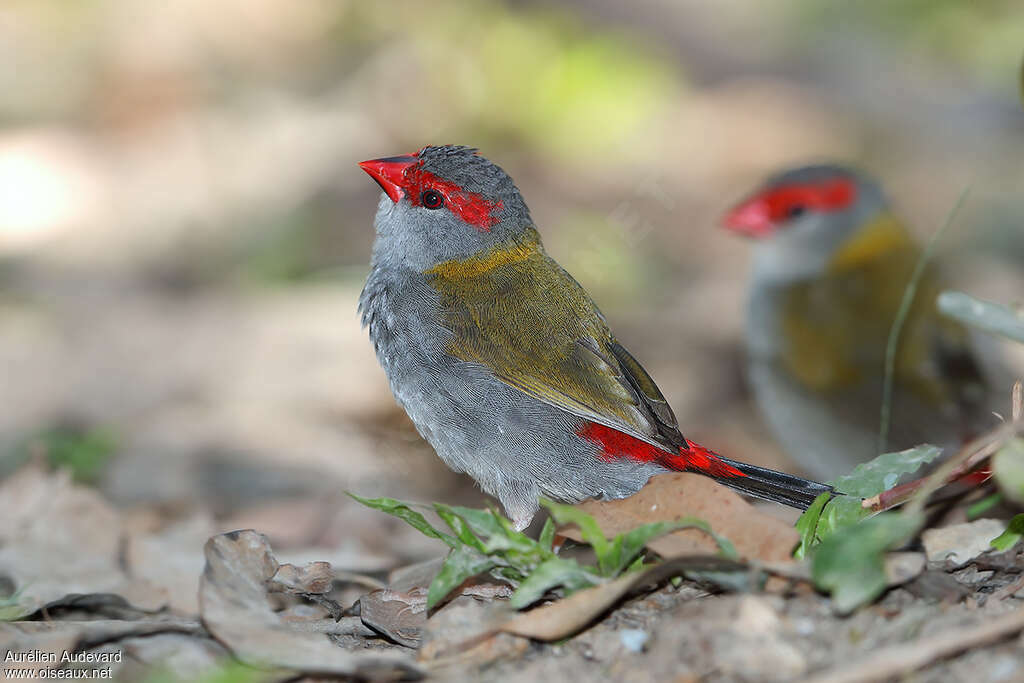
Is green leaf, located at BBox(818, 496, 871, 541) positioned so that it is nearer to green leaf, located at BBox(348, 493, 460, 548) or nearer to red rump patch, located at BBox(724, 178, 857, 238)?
green leaf, located at BBox(348, 493, 460, 548)

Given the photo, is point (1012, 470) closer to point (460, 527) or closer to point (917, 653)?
point (917, 653)

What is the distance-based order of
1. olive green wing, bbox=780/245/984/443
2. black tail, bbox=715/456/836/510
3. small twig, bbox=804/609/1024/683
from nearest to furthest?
small twig, bbox=804/609/1024/683
black tail, bbox=715/456/836/510
olive green wing, bbox=780/245/984/443

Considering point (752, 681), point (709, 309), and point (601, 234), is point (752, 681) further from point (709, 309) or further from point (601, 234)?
point (601, 234)

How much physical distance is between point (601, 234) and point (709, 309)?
2.82 feet

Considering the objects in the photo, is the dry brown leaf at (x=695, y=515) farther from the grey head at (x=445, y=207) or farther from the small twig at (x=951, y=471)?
the grey head at (x=445, y=207)

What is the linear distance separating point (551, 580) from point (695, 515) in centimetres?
36

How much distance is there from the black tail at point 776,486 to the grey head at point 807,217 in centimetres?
221

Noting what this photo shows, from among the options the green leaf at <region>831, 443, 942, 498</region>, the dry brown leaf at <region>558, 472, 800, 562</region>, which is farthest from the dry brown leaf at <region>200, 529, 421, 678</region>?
the green leaf at <region>831, 443, 942, 498</region>

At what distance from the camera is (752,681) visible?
1.89 metres

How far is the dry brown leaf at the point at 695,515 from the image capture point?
2.18 meters

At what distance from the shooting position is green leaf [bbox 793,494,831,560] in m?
2.29

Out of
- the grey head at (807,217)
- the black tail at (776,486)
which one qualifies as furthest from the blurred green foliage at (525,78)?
the black tail at (776,486)

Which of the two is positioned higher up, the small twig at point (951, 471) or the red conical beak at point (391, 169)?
the red conical beak at point (391, 169)

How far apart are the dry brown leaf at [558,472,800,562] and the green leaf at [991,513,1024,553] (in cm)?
49
